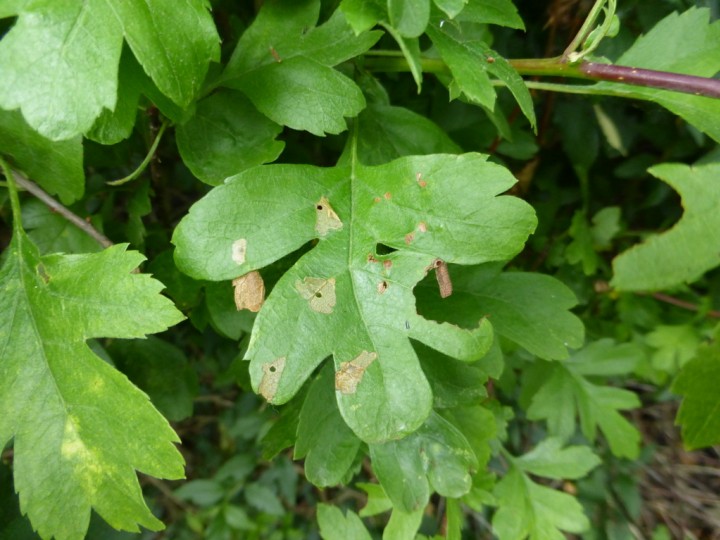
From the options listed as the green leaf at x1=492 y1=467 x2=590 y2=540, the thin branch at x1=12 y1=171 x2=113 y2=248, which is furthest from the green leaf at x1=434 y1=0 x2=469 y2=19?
the green leaf at x1=492 y1=467 x2=590 y2=540

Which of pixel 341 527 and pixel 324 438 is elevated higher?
pixel 324 438

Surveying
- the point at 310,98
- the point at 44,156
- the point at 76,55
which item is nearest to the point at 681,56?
the point at 310,98

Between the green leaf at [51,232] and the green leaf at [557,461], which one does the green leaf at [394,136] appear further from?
the green leaf at [557,461]

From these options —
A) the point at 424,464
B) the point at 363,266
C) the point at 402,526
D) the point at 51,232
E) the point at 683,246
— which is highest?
the point at 683,246

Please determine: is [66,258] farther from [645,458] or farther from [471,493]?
[645,458]

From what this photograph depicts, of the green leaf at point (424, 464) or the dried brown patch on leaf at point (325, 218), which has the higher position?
the dried brown patch on leaf at point (325, 218)

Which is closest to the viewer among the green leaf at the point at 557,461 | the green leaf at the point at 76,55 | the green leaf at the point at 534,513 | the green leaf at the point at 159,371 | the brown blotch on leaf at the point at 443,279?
the green leaf at the point at 76,55

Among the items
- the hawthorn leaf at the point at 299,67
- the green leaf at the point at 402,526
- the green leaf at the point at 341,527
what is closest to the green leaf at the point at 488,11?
the hawthorn leaf at the point at 299,67

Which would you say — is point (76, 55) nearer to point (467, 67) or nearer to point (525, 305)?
point (467, 67)
